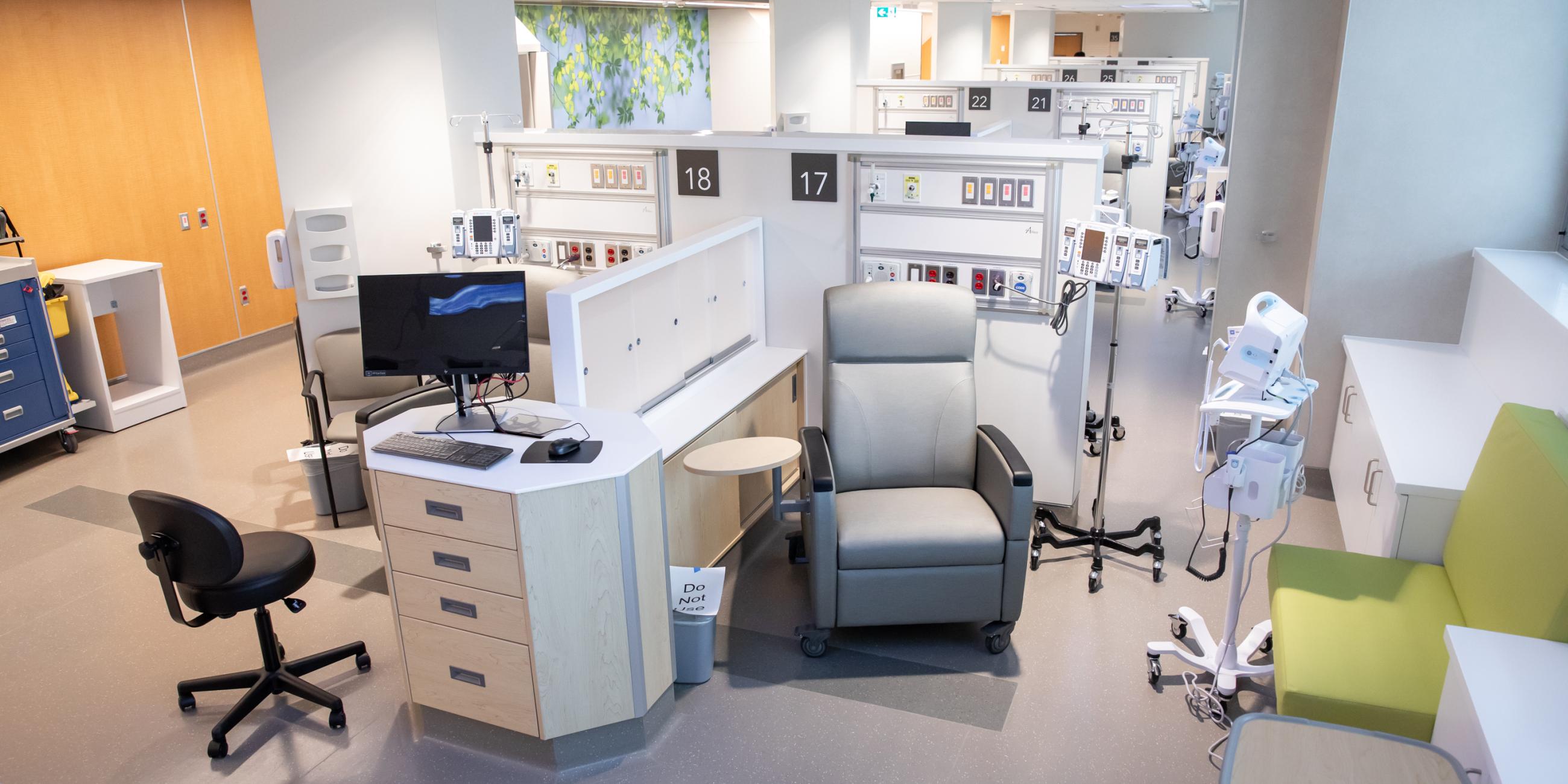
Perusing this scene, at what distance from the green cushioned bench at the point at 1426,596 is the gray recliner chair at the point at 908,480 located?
34.3 inches

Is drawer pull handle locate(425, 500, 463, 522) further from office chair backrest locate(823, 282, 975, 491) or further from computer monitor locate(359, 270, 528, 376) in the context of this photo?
office chair backrest locate(823, 282, 975, 491)

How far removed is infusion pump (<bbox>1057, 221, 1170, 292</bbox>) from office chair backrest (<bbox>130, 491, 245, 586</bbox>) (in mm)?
2931

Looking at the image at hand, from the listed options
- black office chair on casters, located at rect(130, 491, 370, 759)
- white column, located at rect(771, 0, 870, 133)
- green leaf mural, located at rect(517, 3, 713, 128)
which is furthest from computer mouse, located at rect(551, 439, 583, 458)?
green leaf mural, located at rect(517, 3, 713, 128)

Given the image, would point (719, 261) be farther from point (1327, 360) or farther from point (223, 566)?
point (1327, 360)

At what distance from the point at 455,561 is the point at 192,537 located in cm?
74

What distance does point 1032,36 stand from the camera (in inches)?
680

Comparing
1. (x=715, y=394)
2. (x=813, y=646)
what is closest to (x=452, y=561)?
(x=813, y=646)

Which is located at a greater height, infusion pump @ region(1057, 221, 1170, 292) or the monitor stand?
infusion pump @ region(1057, 221, 1170, 292)

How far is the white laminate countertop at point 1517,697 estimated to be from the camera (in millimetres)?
1930

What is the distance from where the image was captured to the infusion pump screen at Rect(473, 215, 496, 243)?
464 cm

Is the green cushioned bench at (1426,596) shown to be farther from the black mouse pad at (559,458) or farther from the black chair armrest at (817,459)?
the black mouse pad at (559,458)

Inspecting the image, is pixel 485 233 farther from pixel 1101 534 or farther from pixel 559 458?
pixel 1101 534

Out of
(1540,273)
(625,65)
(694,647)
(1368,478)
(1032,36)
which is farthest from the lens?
(1032,36)

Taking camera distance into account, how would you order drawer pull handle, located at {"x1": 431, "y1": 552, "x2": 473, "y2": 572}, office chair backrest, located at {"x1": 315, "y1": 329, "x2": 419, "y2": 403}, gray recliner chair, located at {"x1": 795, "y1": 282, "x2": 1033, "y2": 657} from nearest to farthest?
drawer pull handle, located at {"x1": 431, "y1": 552, "x2": 473, "y2": 572} → gray recliner chair, located at {"x1": 795, "y1": 282, "x2": 1033, "y2": 657} → office chair backrest, located at {"x1": 315, "y1": 329, "x2": 419, "y2": 403}
